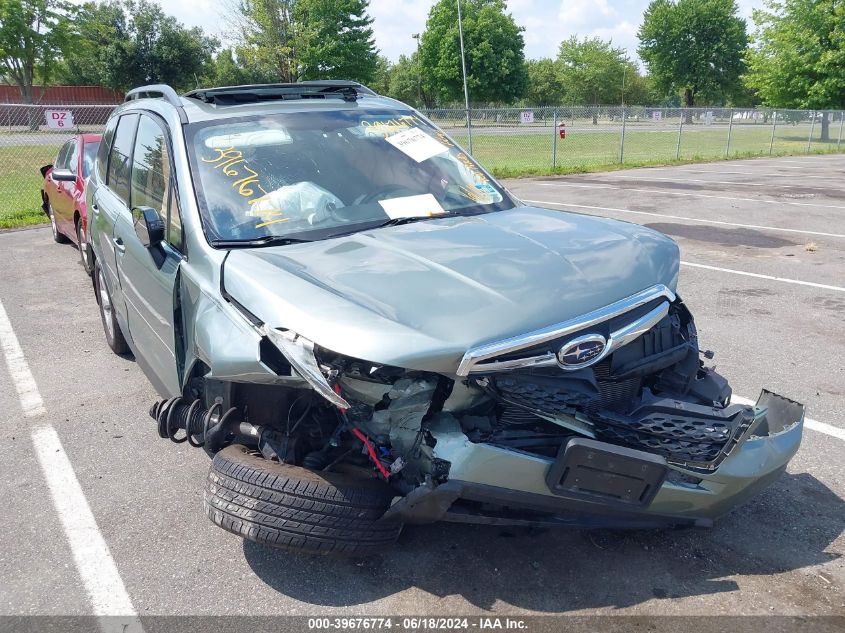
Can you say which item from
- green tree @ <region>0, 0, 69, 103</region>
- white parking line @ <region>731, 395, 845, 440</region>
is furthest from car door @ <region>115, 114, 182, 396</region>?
→ green tree @ <region>0, 0, 69, 103</region>

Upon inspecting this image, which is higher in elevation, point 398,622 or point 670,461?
point 670,461

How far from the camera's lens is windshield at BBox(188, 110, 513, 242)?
330 centimetres

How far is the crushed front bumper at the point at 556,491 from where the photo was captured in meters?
2.38

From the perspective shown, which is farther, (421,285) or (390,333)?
(421,285)

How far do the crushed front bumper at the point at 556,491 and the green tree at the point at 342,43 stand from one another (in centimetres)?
4530

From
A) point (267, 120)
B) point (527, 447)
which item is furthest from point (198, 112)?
point (527, 447)

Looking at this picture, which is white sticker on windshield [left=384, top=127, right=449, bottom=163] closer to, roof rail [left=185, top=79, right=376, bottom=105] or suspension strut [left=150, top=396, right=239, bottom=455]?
roof rail [left=185, top=79, right=376, bottom=105]

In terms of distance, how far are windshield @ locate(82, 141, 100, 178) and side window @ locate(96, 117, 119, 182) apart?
300 cm

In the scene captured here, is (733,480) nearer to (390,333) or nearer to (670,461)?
(670,461)


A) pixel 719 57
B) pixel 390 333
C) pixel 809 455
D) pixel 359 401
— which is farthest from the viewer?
pixel 719 57

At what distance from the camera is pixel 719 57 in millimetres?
70750

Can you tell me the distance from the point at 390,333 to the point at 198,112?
2187 mm

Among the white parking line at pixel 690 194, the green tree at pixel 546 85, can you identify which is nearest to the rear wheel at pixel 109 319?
the white parking line at pixel 690 194

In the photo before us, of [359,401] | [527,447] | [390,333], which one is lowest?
[527,447]
